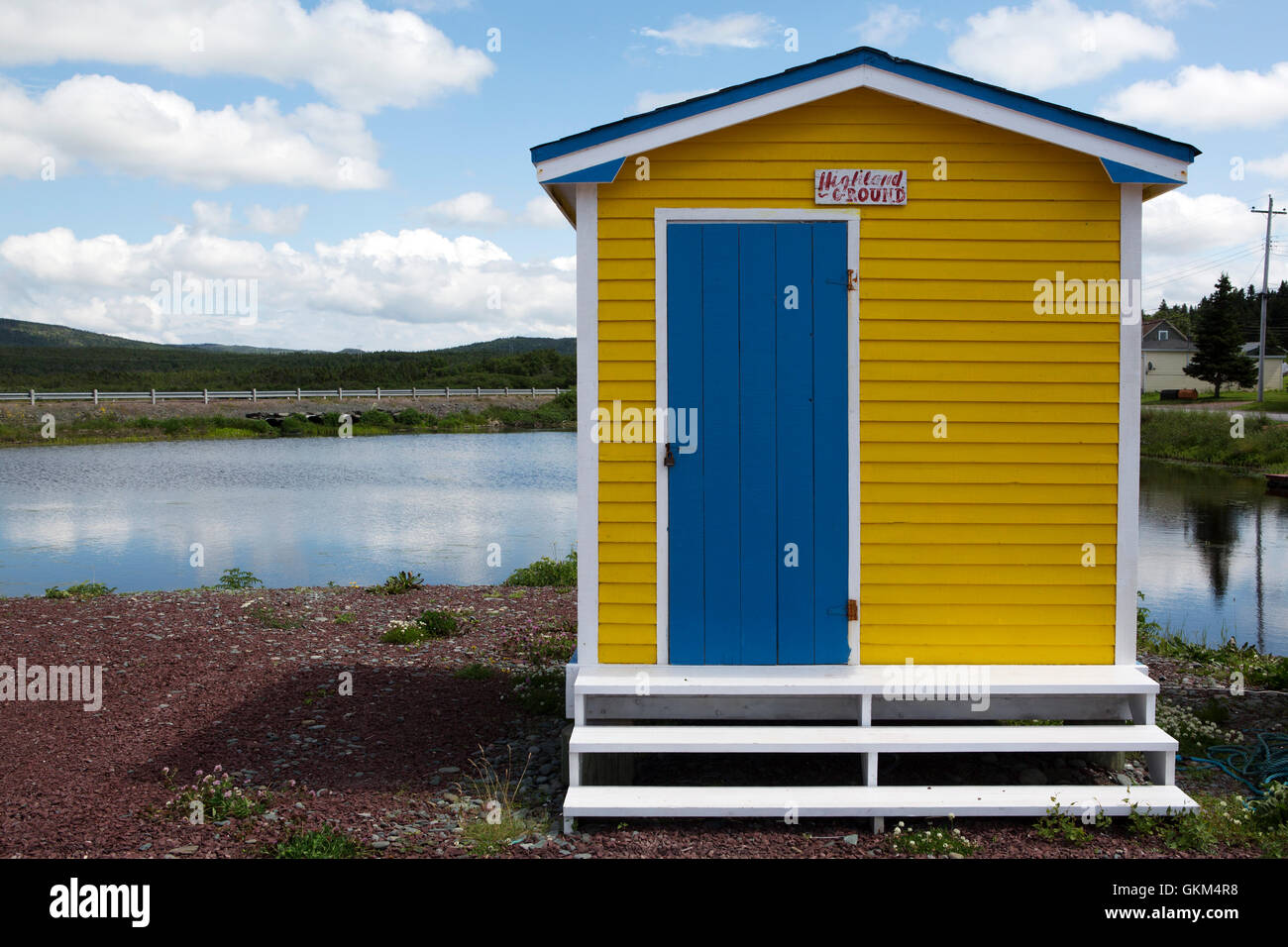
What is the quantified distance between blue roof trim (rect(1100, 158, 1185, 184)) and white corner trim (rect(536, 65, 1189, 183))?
21 mm

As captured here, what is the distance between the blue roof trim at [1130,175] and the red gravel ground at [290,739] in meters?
3.50

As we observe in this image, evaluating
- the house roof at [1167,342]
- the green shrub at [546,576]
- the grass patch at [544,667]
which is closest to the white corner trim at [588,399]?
the grass patch at [544,667]

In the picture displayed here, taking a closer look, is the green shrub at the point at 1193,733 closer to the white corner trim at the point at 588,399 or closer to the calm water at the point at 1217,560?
the white corner trim at the point at 588,399

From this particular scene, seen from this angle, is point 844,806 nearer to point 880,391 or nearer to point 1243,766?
point 880,391

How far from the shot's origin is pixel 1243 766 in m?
6.17

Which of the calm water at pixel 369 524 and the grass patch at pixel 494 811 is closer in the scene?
the grass patch at pixel 494 811

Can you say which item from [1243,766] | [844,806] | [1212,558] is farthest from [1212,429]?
[844,806]

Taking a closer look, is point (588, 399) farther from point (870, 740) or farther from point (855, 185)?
point (870, 740)

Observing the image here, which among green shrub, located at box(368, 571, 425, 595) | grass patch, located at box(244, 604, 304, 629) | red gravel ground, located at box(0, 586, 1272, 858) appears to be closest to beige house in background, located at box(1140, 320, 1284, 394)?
green shrub, located at box(368, 571, 425, 595)

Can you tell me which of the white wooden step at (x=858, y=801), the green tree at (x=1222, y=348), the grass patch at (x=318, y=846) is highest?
the green tree at (x=1222, y=348)

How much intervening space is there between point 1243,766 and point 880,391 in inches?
126

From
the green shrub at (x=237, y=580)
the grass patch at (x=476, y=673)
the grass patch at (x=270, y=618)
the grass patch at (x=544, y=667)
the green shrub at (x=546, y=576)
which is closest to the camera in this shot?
the grass patch at (x=544, y=667)

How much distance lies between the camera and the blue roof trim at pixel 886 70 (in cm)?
562

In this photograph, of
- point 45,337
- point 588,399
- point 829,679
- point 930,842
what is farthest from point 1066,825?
point 45,337
